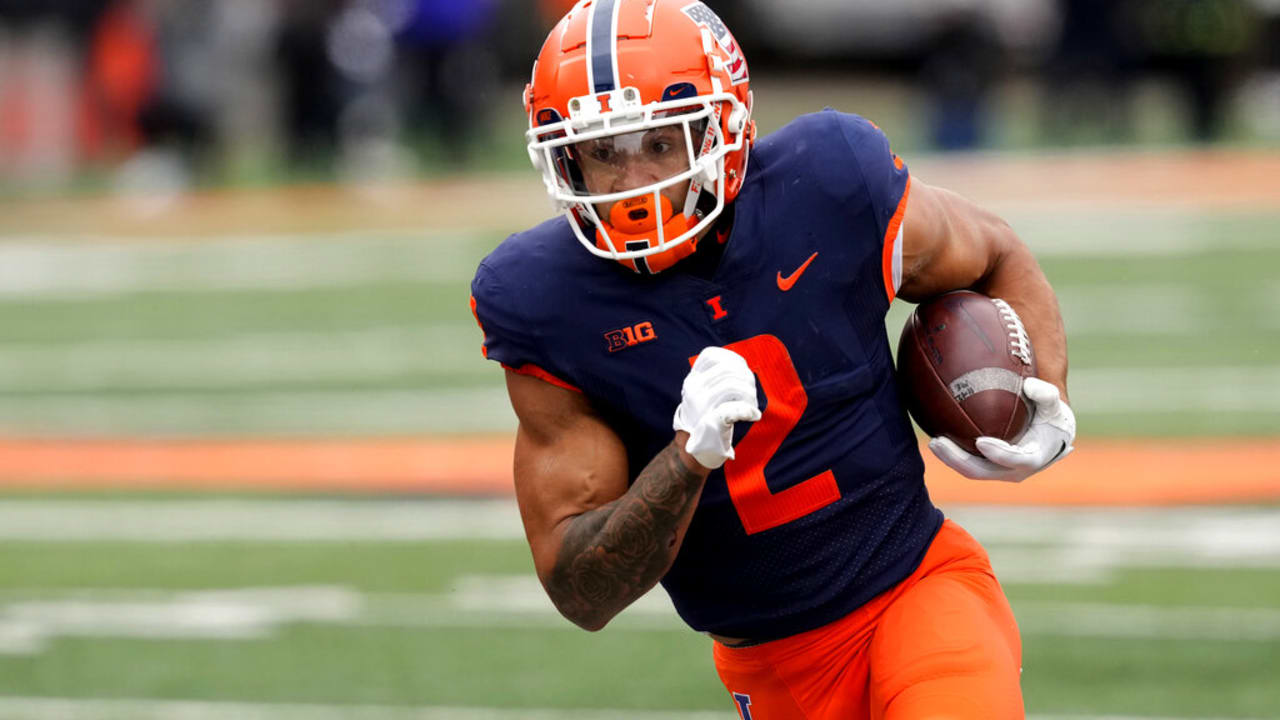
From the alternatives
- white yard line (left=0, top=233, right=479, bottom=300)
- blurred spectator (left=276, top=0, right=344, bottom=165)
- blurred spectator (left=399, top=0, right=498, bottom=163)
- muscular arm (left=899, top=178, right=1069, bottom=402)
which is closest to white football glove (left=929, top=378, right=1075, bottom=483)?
muscular arm (left=899, top=178, right=1069, bottom=402)

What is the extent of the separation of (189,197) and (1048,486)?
37.8 feet

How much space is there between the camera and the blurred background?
6.15 meters

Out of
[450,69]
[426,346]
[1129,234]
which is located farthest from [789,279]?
[450,69]

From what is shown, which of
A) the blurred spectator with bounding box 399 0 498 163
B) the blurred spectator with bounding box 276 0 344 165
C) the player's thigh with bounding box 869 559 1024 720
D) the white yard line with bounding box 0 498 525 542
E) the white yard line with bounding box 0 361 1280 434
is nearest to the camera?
the player's thigh with bounding box 869 559 1024 720

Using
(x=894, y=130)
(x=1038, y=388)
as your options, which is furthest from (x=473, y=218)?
(x=1038, y=388)

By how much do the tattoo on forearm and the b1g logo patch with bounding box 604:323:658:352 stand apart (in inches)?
10.3

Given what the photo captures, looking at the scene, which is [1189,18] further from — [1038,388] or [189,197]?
[1038,388]

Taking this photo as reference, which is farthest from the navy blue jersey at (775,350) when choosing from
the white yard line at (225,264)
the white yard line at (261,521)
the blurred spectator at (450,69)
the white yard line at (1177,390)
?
the blurred spectator at (450,69)

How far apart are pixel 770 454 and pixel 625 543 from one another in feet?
1.20

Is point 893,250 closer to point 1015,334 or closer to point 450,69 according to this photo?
point 1015,334

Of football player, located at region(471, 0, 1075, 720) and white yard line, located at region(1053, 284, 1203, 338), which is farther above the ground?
football player, located at region(471, 0, 1075, 720)

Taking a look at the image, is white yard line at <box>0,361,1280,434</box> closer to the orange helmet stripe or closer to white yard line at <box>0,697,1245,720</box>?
white yard line at <box>0,697,1245,720</box>

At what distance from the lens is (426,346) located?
11617mm

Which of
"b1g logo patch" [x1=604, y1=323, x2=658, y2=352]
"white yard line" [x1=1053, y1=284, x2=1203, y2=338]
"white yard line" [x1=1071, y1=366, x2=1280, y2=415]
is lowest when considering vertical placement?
"white yard line" [x1=1053, y1=284, x2=1203, y2=338]
